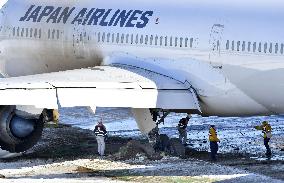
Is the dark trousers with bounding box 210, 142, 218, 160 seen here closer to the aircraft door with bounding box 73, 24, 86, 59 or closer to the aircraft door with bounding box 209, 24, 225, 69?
the aircraft door with bounding box 209, 24, 225, 69

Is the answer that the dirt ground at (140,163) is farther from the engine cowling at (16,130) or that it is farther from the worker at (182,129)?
the worker at (182,129)

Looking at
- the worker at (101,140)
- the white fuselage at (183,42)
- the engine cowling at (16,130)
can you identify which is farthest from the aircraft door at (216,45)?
the engine cowling at (16,130)

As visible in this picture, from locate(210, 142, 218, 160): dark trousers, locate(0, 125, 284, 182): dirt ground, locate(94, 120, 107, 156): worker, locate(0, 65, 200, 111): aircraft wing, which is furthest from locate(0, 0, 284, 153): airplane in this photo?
locate(94, 120, 107, 156): worker

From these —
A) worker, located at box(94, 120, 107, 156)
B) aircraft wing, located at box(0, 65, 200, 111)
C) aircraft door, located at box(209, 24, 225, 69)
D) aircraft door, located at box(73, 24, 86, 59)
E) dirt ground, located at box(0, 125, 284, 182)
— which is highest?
aircraft door, located at box(73, 24, 86, 59)

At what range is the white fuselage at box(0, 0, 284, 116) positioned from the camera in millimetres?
23609

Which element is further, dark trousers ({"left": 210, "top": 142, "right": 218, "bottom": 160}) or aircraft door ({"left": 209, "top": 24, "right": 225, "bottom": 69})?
dark trousers ({"left": 210, "top": 142, "right": 218, "bottom": 160})

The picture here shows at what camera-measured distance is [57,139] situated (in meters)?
29.8

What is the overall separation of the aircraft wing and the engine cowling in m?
1.66

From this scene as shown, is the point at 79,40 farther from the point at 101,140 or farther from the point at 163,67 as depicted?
the point at 101,140

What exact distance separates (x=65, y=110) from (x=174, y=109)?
17.9 meters

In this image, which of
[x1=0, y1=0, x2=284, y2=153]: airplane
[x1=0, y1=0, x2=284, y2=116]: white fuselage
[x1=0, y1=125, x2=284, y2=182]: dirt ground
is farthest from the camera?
[x1=0, y1=0, x2=284, y2=116]: white fuselage

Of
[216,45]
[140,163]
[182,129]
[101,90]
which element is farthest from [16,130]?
[216,45]

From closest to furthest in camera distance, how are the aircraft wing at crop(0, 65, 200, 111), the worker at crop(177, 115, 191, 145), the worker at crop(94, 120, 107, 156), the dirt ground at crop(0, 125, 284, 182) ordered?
1. the aircraft wing at crop(0, 65, 200, 111)
2. the dirt ground at crop(0, 125, 284, 182)
3. the worker at crop(94, 120, 107, 156)
4. the worker at crop(177, 115, 191, 145)

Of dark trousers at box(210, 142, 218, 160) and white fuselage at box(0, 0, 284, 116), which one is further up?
white fuselage at box(0, 0, 284, 116)
